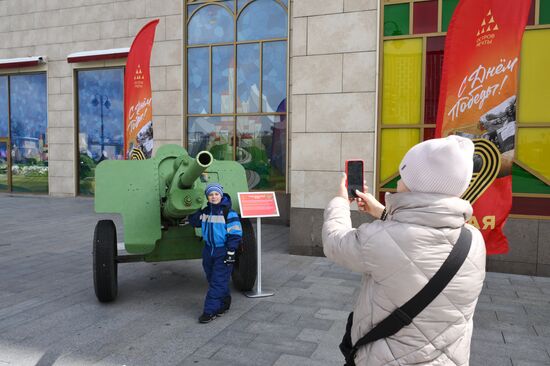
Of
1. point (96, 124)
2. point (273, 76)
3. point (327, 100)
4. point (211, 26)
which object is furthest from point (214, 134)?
point (96, 124)

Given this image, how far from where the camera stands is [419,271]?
152 cm

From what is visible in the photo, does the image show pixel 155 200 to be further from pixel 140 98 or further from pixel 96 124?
pixel 96 124

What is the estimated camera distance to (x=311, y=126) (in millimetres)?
6832

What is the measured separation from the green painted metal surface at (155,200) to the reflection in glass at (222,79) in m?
5.36

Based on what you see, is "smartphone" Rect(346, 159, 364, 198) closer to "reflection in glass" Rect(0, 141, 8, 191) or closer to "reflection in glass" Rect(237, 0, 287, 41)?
"reflection in glass" Rect(237, 0, 287, 41)

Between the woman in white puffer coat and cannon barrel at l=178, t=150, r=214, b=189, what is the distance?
2.72 meters

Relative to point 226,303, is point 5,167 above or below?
above

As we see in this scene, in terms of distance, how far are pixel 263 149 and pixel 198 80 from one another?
84.5 inches

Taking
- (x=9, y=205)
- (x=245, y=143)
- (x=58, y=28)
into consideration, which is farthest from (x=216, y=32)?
(x=9, y=205)

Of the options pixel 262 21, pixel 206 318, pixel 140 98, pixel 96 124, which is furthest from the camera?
pixel 96 124

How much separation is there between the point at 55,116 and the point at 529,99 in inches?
493

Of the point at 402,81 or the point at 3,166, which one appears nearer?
the point at 402,81

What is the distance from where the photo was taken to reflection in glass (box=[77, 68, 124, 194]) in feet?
44.4

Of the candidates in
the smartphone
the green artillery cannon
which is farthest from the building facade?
the smartphone
